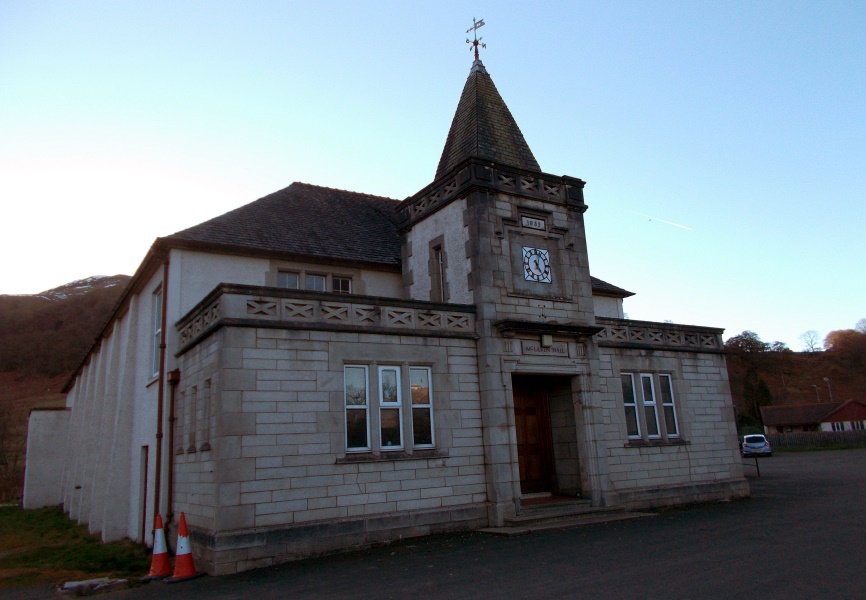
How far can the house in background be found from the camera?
72.1 m

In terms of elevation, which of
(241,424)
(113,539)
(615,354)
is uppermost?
(615,354)

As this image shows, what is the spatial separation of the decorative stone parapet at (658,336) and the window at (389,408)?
5340mm

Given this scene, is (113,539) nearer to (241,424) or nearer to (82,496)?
(82,496)

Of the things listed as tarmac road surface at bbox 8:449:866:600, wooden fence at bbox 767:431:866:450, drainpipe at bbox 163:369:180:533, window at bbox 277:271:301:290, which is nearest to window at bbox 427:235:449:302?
window at bbox 277:271:301:290

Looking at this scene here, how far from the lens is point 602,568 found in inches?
348

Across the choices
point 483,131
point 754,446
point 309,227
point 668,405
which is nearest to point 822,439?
point 754,446

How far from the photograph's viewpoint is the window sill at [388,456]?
12.2 m

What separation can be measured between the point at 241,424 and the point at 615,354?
33.3ft

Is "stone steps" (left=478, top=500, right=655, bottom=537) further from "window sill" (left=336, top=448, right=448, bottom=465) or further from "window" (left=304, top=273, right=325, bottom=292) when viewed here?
"window" (left=304, top=273, right=325, bottom=292)

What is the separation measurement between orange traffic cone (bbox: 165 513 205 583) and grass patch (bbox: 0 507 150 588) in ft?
4.69

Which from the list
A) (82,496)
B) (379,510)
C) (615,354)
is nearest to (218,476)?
(379,510)

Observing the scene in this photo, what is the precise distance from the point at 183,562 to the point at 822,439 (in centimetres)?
6213

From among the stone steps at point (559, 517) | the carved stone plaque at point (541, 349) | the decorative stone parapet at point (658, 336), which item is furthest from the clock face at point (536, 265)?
the stone steps at point (559, 517)

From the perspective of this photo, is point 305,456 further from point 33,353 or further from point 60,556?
point 33,353
